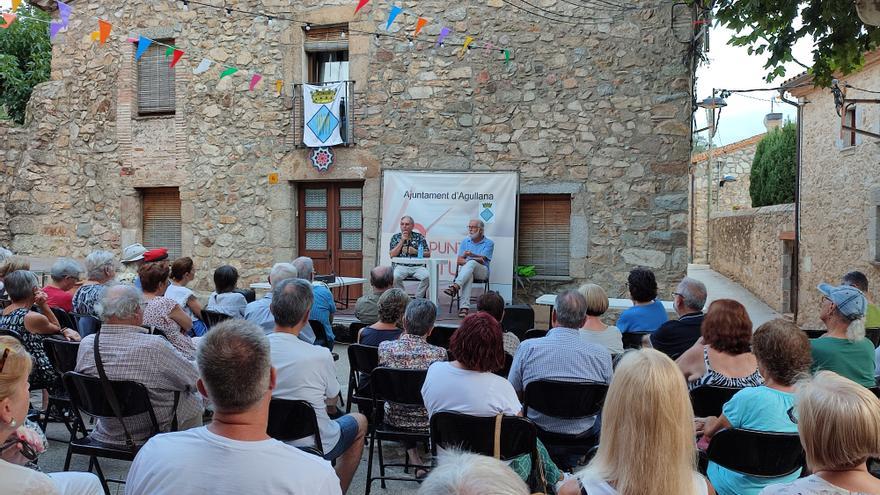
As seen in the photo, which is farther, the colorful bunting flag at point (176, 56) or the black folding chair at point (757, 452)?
the colorful bunting flag at point (176, 56)

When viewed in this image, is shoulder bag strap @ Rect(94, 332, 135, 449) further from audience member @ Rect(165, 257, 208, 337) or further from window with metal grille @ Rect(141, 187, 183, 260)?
window with metal grille @ Rect(141, 187, 183, 260)

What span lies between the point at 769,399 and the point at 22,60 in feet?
60.2

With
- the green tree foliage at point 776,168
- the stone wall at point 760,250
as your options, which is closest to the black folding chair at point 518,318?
the stone wall at point 760,250

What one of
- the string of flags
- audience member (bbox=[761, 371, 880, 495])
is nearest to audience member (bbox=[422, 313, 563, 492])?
audience member (bbox=[761, 371, 880, 495])

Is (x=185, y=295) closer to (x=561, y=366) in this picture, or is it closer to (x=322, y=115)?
(x=561, y=366)

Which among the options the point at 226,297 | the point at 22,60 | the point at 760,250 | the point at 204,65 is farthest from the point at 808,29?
the point at 22,60

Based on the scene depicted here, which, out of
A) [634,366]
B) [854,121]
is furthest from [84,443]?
[854,121]

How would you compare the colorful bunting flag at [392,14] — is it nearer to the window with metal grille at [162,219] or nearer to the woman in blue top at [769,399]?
the window with metal grille at [162,219]

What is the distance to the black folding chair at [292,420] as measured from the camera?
9.52 ft

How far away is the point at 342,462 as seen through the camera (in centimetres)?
Result: 343

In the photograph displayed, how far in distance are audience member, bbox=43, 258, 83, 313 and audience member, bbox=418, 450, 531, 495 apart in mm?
4929

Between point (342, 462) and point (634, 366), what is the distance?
2.00 m

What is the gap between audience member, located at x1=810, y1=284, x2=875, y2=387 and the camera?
360cm

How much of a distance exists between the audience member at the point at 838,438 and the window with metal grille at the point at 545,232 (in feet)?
23.0
